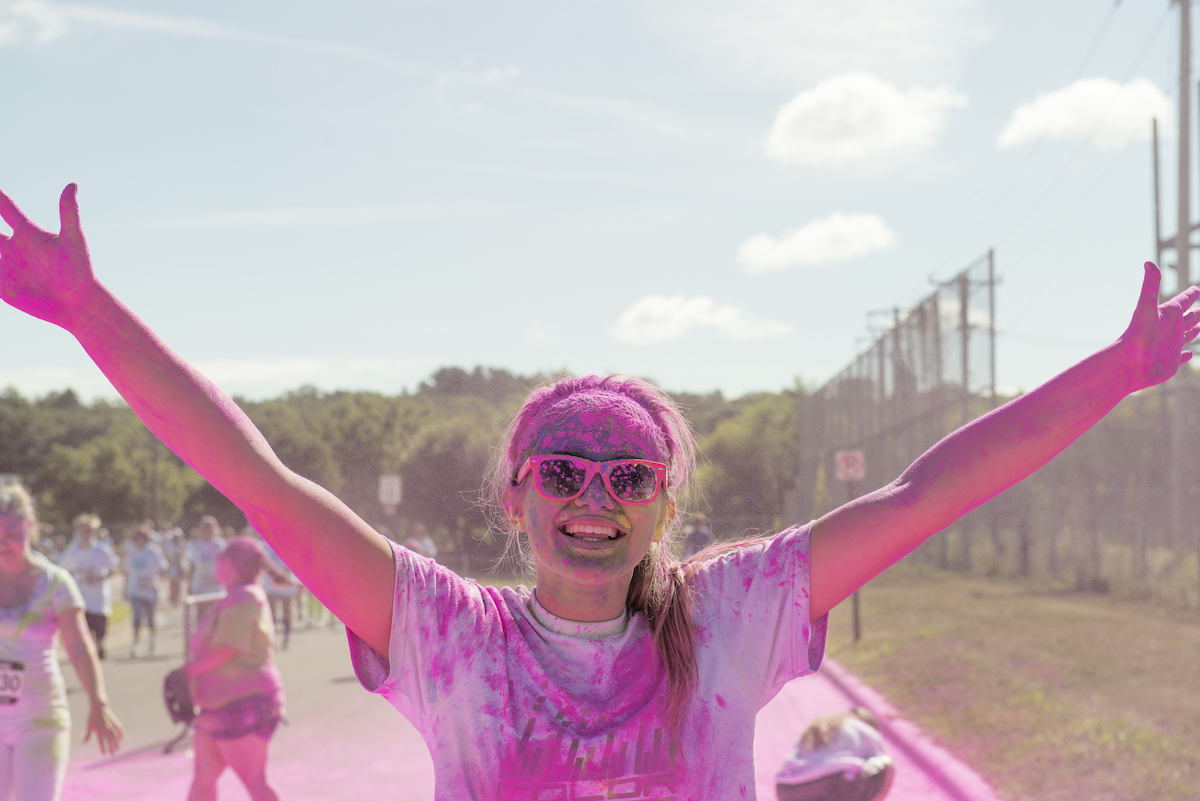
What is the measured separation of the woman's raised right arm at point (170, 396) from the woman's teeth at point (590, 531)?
14.3 inches

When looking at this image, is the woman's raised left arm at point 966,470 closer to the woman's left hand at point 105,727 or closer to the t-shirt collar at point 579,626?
the t-shirt collar at point 579,626

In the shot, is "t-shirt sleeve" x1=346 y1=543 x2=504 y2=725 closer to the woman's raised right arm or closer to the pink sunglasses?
the woman's raised right arm

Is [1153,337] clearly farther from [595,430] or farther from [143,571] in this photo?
[143,571]

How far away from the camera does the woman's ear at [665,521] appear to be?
6.97 feet

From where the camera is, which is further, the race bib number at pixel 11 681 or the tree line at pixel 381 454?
the tree line at pixel 381 454

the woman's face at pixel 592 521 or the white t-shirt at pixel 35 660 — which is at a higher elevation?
the woman's face at pixel 592 521

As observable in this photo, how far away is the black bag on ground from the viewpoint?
726cm

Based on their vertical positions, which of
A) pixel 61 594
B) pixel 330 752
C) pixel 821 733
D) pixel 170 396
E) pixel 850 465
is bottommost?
pixel 330 752

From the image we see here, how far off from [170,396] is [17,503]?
4909mm

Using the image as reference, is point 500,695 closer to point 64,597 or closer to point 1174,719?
point 64,597

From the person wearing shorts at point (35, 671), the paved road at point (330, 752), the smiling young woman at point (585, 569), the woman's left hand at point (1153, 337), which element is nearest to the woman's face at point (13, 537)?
the person wearing shorts at point (35, 671)

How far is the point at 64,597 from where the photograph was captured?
5.45 meters

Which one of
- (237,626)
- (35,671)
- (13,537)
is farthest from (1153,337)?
(237,626)

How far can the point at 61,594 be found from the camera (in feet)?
17.9
